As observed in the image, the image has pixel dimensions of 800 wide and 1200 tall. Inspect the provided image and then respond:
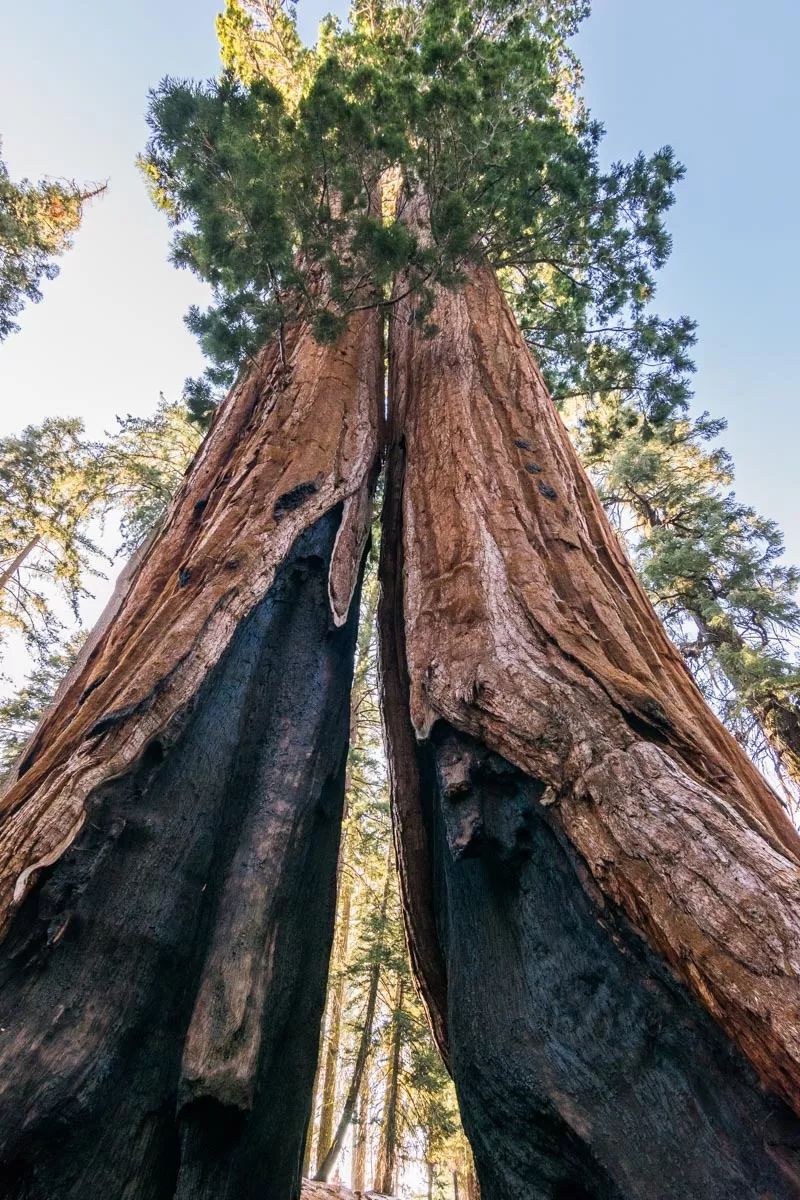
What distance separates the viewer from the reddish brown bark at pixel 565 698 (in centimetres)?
142

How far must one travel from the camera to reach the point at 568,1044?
177cm

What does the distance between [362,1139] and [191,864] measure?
13.4m

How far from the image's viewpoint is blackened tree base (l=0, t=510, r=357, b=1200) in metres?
1.68

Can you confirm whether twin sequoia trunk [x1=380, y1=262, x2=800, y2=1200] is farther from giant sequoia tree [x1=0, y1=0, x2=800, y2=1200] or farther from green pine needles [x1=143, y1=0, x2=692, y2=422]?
green pine needles [x1=143, y1=0, x2=692, y2=422]

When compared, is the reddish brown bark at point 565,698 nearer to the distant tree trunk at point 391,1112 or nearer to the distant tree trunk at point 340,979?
the distant tree trunk at point 340,979

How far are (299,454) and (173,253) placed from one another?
6.94 feet

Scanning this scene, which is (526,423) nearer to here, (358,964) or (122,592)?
(122,592)

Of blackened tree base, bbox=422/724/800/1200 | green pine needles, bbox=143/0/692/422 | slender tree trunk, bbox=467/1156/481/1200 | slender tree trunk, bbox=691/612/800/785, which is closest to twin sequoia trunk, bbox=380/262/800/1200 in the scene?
blackened tree base, bbox=422/724/800/1200

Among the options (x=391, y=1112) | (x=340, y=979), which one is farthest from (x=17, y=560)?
(x=391, y=1112)

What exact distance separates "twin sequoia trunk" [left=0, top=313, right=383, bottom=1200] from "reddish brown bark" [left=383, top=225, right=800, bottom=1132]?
22.9 inches

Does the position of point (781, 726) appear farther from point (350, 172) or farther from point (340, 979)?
point (340, 979)

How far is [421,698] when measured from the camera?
8.41 feet

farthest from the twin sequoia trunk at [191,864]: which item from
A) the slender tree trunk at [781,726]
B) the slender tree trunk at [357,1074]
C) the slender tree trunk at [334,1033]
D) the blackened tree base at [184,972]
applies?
the slender tree trunk at [357,1074]


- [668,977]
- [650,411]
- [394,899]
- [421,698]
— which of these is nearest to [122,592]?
[421,698]
